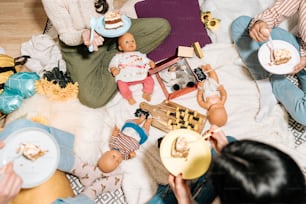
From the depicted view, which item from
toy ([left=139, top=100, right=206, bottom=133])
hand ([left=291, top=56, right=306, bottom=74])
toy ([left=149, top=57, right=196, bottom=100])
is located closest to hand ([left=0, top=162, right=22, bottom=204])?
toy ([left=139, top=100, right=206, bottom=133])

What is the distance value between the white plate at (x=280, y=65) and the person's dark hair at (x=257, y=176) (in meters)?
0.68

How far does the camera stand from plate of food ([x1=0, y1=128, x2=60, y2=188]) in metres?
1.22

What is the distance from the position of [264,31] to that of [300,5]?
0.60ft

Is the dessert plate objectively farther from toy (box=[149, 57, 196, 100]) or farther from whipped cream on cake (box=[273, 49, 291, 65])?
whipped cream on cake (box=[273, 49, 291, 65])

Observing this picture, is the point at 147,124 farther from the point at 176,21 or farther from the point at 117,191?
the point at 176,21

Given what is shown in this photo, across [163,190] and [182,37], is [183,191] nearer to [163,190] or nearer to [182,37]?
[163,190]

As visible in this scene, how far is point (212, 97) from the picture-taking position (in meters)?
1.61

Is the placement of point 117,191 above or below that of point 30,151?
below

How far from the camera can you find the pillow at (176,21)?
1.78m

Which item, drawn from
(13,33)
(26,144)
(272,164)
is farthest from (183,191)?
(13,33)

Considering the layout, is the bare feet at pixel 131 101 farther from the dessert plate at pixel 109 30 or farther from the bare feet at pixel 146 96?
the dessert plate at pixel 109 30

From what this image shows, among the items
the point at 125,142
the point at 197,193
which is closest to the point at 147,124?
the point at 125,142

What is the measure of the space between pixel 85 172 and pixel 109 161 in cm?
10

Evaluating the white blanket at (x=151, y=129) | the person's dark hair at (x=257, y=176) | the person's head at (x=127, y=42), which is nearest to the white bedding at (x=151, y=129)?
the white blanket at (x=151, y=129)
